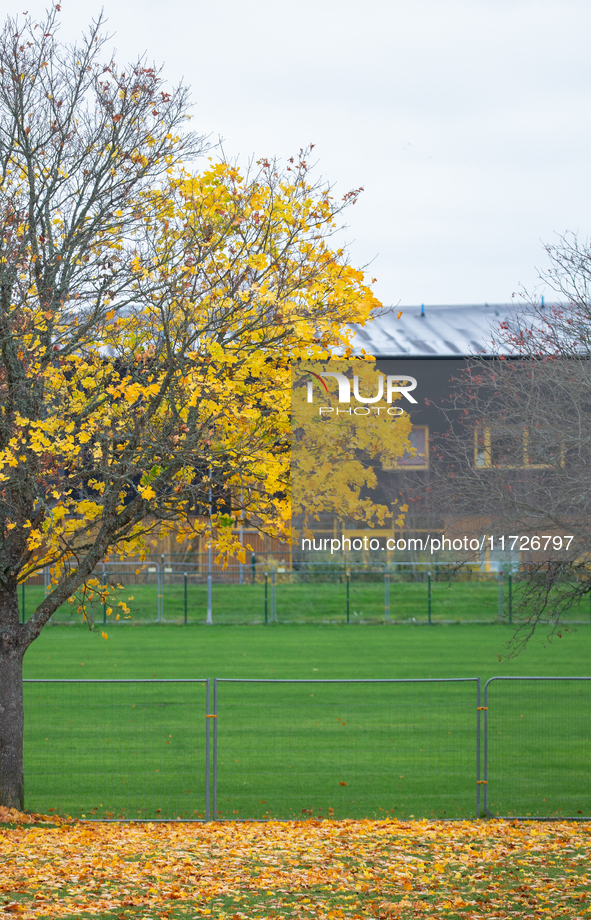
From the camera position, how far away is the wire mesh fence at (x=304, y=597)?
34250 mm

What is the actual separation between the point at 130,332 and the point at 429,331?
10.6 m

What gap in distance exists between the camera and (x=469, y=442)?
506 inches

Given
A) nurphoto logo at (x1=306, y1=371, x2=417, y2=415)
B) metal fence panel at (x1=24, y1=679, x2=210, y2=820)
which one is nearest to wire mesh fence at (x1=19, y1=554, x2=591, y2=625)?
metal fence panel at (x1=24, y1=679, x2=210, y2=820)

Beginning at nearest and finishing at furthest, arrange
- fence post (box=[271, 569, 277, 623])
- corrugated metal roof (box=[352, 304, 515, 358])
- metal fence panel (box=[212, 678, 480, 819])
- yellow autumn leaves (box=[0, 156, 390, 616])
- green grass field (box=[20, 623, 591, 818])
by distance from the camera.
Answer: yellow autumn leaves (box=[0, 156, 390, 616]), metal fence panel (box=[212, 678, 480, 819]), green grass field (box=[20, 623, 591, 818]), corrugated metal roof (box=[352, 304, 515, 358]), fence post (box=[271, 569, 277, 623])

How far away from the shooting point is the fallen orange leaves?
23.0 ft

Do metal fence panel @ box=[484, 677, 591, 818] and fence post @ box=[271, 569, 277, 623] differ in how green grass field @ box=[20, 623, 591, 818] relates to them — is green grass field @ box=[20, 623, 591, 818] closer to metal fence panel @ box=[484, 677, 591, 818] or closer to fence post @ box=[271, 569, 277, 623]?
metal fence panel @ box=[484, 677, 591, 818]

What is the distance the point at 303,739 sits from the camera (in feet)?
49.6

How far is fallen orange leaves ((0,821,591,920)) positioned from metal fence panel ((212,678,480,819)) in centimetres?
152

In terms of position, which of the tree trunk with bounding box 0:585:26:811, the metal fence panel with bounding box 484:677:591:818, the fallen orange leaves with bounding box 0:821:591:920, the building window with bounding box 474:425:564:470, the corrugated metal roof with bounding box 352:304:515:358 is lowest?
the metal fence panel with bounding box 484:677:591:818

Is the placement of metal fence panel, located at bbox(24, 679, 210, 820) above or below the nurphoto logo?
below

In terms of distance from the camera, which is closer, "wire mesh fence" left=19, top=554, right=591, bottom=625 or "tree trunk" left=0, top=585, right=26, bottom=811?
"tree trunk" left=0, top=585, right=26, bottom=811

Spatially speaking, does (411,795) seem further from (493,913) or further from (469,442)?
(493,913)

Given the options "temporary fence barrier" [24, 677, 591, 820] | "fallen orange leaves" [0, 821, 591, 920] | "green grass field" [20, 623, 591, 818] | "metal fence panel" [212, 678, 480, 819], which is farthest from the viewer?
"green grass field" [20, 623, 591, 818]

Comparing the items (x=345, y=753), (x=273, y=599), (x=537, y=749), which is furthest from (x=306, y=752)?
(x=273, y=599)
